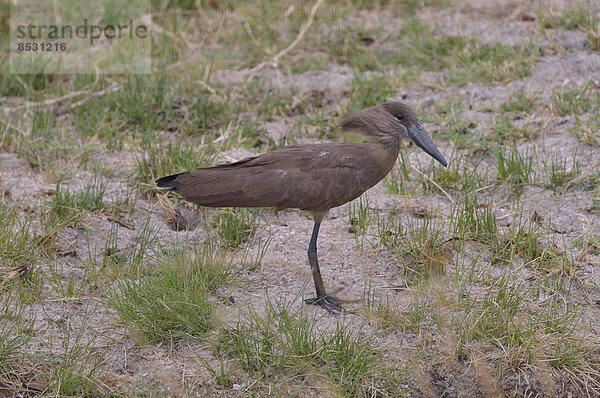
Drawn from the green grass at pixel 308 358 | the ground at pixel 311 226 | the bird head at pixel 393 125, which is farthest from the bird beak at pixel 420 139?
the green grass at pixel 308 358

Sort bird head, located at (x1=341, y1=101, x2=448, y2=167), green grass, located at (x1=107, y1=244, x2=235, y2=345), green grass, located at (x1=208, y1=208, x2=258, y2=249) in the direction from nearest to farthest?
1. green grass, located at (x1=107, y1=244, x2=235, y2=345)
2. bird head, located at (x1=341, y1=101, x2=448, y2=167)
3. green grass, located at (x1=208, y1=208, x2=258, y2=249)

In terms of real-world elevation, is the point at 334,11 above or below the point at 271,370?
above

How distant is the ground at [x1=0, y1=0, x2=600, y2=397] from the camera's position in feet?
11.2

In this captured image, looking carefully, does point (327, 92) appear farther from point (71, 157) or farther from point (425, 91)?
point (71, 157)

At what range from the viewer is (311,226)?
463 centimetres

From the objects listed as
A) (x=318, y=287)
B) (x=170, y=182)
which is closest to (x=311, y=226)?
(x=318, y=287)

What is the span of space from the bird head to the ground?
518 millimetres

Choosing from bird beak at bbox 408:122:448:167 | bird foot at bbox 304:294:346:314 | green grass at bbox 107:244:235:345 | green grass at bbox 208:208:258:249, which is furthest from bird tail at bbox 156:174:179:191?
bird beak at bbox 408:122:448:167

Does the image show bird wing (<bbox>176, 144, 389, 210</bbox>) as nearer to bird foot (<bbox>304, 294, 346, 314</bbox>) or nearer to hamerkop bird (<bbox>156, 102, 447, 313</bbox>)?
hamerkop bird (<bbox>156, 102, 447, 313</bbox>)

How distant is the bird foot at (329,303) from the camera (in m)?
3.78

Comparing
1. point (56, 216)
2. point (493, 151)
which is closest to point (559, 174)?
point (493, 151)

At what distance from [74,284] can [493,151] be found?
2.98 metres

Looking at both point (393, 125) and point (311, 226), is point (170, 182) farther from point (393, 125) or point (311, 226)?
point (393, 125)

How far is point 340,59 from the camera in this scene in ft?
22.4
